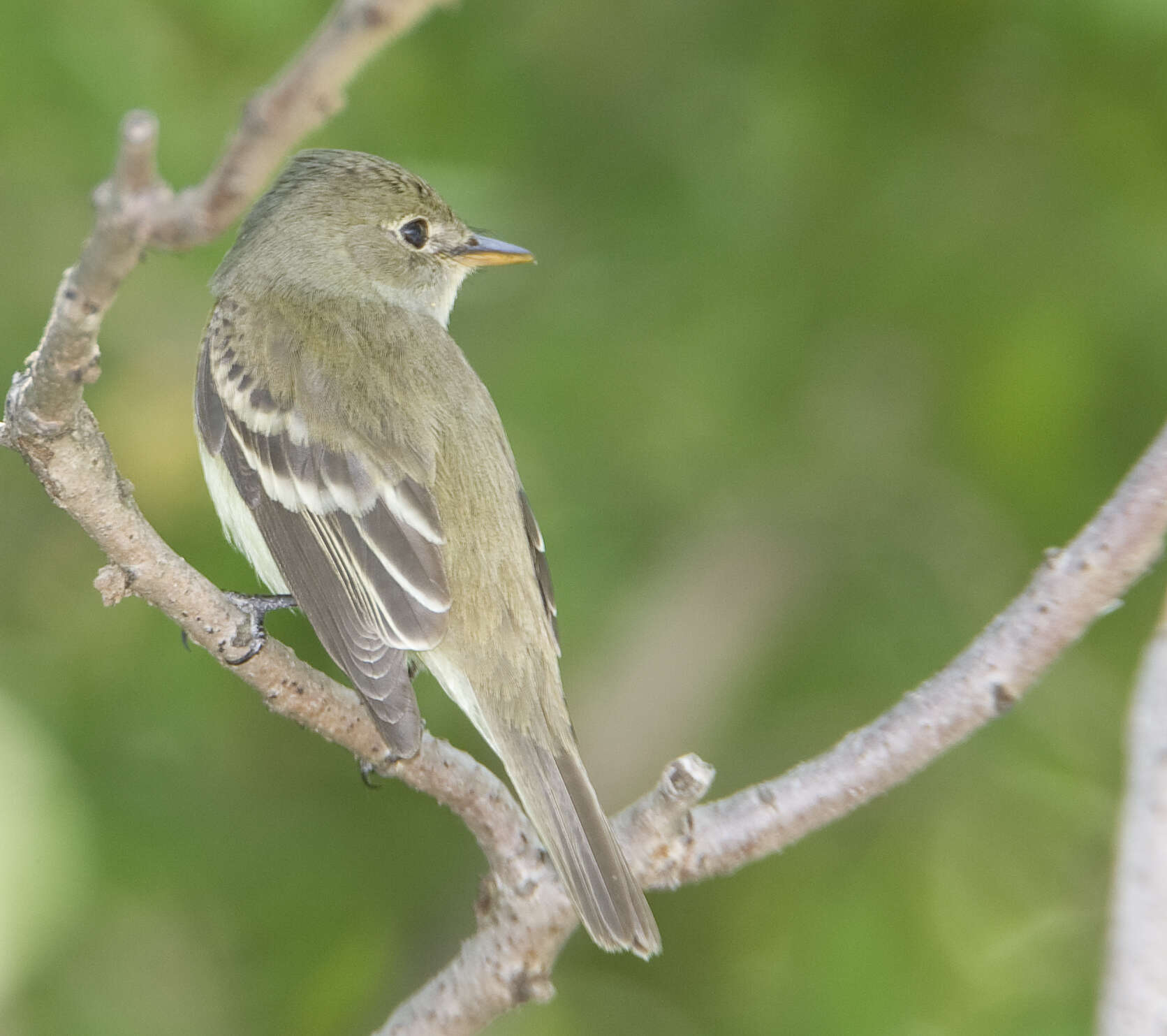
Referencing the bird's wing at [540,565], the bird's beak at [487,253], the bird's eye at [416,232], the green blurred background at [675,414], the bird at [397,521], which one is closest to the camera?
the bird at [397,521]

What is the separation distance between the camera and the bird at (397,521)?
9.46 ft

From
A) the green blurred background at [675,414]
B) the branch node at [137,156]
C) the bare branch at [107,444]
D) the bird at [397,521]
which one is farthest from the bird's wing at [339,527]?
the branch node at [137,156]

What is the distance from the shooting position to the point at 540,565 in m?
3.41

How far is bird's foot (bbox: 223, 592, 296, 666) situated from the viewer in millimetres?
2434

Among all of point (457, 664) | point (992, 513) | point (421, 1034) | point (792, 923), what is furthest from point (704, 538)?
point (421, 1034)

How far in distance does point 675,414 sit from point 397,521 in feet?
3.56

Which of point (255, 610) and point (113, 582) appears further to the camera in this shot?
point (255, 610)

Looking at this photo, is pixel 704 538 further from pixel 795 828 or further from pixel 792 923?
pixel 795 828

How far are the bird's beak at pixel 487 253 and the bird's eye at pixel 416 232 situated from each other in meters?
0.09

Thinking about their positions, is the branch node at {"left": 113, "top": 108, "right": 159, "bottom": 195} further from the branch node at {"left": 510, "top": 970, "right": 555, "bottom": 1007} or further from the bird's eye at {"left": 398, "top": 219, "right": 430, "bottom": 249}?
the bird's eye at {"left": 398, "top": 219, "right": 430, "bottom": 249}

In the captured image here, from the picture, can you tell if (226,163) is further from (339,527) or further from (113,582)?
(339,527)

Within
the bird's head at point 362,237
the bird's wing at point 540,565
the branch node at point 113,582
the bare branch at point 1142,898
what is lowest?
the bird's wing at point 540,565

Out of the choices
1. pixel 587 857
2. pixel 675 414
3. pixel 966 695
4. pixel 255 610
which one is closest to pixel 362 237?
pixel 675 414

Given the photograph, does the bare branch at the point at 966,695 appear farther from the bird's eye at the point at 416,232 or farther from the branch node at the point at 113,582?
the bird's eye at the point at 416,232
